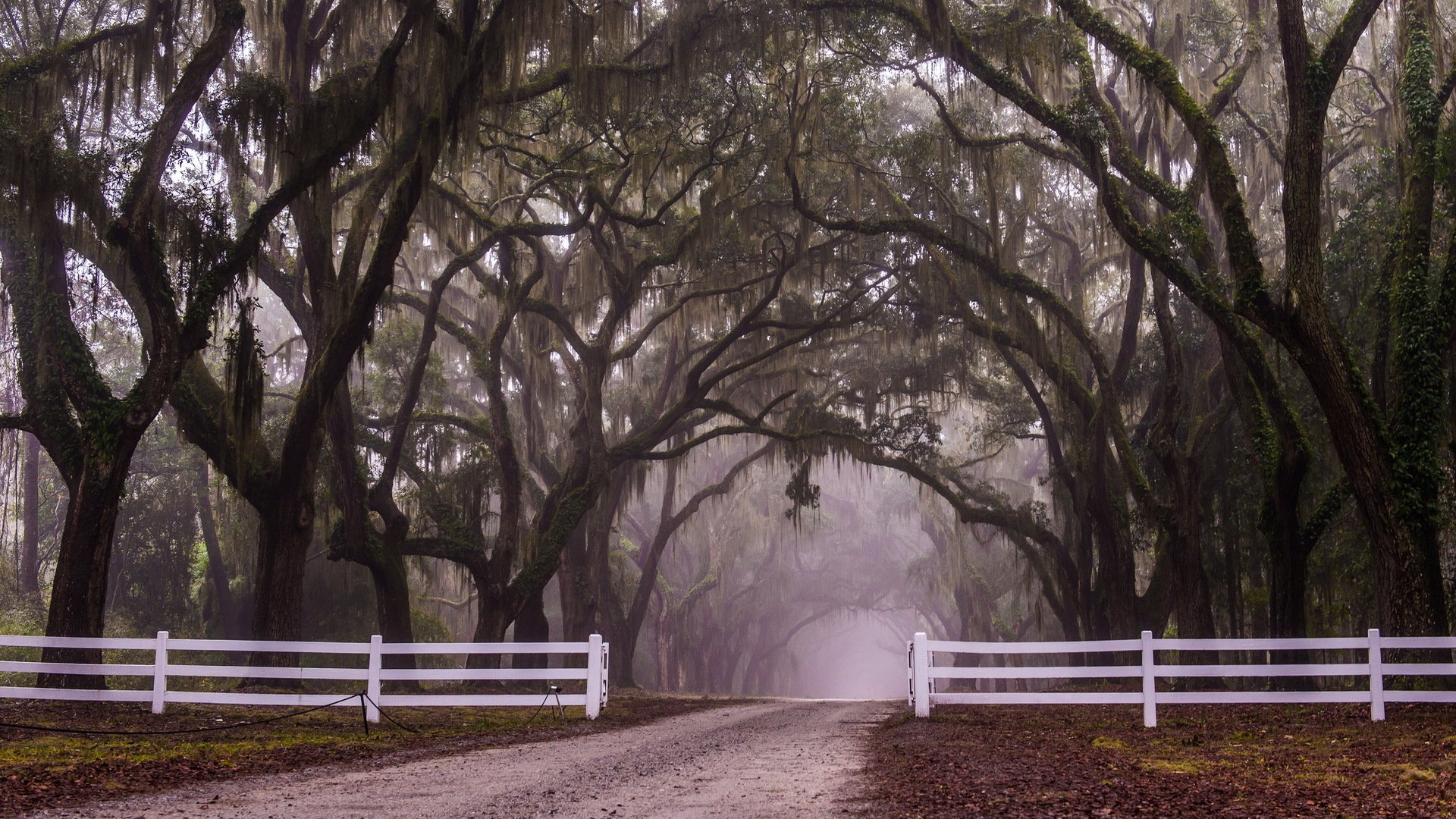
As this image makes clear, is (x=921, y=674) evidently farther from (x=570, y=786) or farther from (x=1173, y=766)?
(x=570, y=786)

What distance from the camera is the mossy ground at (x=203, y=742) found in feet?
21.6

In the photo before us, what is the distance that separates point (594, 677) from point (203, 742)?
12.5 feet

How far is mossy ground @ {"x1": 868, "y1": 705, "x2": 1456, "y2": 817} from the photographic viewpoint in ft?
17.7

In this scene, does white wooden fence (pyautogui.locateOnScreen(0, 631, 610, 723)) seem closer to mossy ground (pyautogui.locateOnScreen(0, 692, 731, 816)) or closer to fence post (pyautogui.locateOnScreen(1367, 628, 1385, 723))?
mossy ground (pyautogui.locateOnScreen(0, 692, 731, 816))

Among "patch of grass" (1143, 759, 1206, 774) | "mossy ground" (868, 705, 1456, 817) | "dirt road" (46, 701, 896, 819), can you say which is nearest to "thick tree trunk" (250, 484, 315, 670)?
"dirt road" (46, 701, 896, 819)

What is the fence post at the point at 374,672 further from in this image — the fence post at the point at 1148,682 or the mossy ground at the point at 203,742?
the fence post at the point at 1148,682

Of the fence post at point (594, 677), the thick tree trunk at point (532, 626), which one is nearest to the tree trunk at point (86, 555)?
the fence post at point (594, 677)

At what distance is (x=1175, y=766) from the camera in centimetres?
712

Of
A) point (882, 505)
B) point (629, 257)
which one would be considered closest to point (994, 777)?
point (629, 257)

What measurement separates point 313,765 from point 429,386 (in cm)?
1484

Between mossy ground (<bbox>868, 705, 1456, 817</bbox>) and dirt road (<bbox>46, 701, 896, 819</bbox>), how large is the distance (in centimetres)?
47

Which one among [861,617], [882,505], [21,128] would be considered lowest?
[861,617]

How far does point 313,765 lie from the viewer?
7.59 m

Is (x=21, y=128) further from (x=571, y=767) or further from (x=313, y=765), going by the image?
(x=571, y=767)
